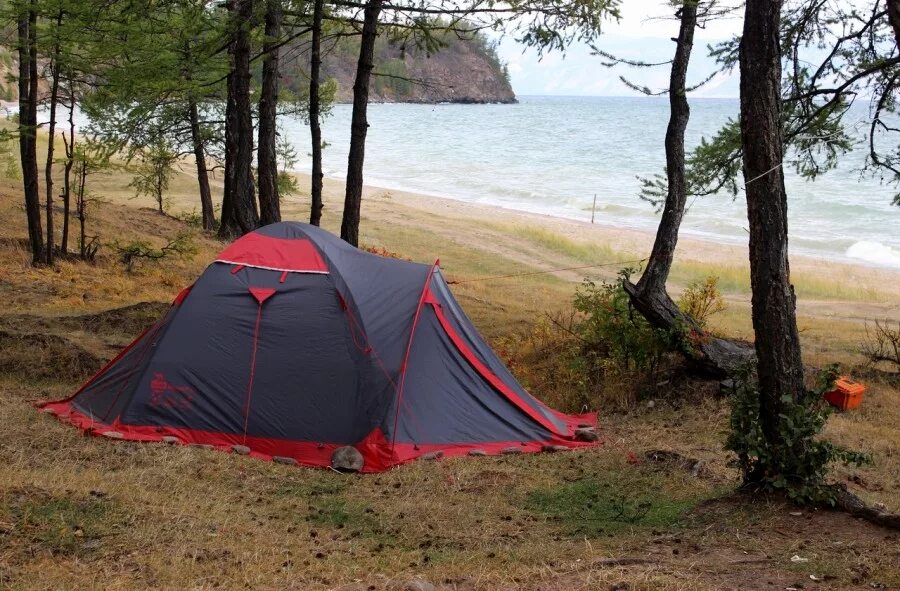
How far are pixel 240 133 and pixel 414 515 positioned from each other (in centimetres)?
1104

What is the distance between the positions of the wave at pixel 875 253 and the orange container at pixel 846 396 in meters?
22.3

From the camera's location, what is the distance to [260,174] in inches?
587

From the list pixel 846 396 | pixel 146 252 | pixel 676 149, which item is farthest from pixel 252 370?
pixel 146 252

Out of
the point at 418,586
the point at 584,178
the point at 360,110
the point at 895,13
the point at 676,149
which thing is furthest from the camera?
the point at 584,178

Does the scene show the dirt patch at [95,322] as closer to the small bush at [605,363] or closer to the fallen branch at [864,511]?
the small bush at [605,363]

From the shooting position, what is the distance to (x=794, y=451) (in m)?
6.33

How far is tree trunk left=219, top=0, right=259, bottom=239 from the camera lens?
1374cm

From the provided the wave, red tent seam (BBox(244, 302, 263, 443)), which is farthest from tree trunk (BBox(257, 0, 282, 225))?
the wave

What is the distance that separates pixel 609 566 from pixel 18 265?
1355 centimetres

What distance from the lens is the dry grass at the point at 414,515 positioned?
489cm

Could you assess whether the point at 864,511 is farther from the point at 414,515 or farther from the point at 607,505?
the point at 414,515

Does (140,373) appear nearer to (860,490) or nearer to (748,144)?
(748,144)

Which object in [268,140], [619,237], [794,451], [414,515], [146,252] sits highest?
[268,140]

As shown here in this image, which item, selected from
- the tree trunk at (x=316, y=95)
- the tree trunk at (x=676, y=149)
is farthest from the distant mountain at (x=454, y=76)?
the tree trunk at (x=676, y=149)
